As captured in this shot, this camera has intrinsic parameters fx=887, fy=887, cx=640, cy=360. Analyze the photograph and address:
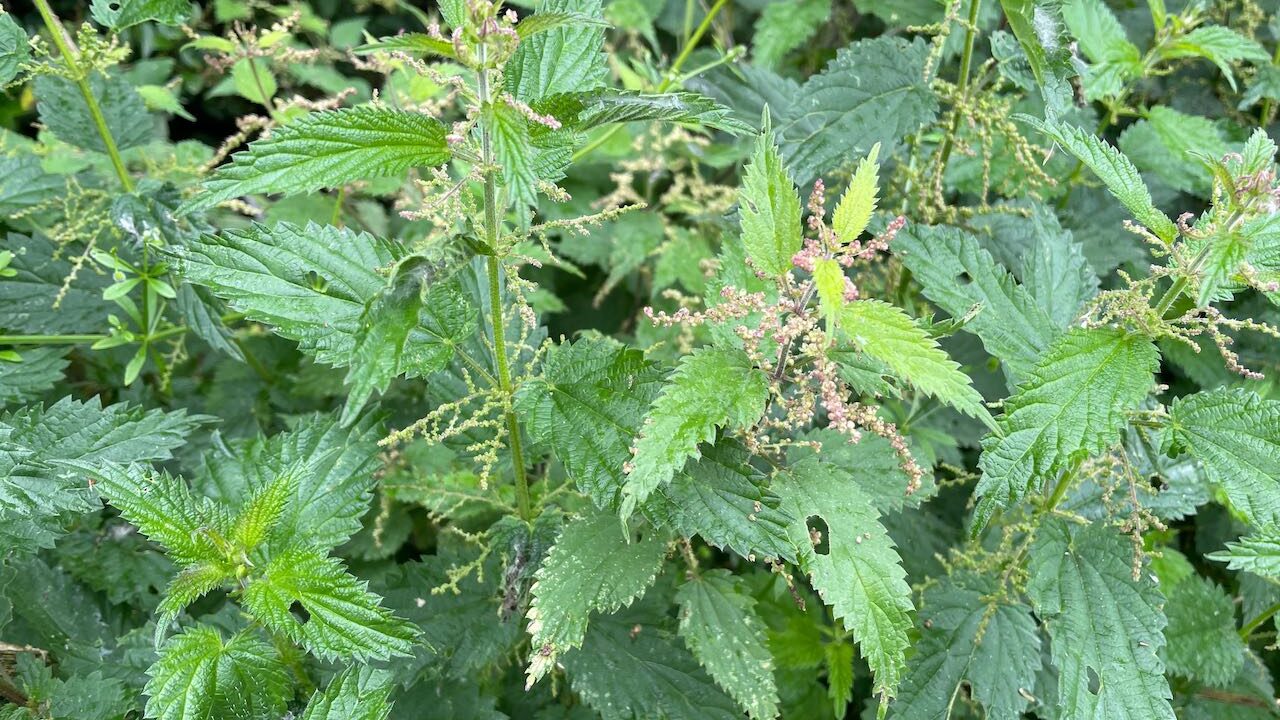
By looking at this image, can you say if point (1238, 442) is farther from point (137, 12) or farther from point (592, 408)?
point (137, 12)

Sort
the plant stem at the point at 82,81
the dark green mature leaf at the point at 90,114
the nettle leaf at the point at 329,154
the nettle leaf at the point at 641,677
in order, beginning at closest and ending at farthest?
the nettle leaf at the point at 329,154 < the nettle leaf at the point at 641,677 < the plant stem at the point at 82,81 < the dark green mature leaf at the point at 90,114

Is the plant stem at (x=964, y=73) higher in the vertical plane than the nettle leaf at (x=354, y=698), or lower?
higher

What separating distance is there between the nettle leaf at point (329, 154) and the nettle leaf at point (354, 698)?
853 millimetres

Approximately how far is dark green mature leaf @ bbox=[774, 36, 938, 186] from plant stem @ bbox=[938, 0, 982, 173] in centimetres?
10

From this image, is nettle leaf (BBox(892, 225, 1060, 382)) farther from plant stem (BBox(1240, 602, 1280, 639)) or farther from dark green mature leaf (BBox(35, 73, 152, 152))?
dark green mature leaf (BBox(35, 73, 152, 152))

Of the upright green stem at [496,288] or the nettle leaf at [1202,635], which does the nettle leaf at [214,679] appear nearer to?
the upright green stem at [496,288]

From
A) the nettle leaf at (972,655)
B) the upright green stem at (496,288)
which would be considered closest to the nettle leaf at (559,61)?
the upright green stem at (496,288)

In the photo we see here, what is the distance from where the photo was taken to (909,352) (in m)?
1.40

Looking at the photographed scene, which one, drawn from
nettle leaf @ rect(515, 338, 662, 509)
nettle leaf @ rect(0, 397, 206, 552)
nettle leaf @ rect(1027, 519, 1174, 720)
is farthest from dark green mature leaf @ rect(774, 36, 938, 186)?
nettle leaf @ rect(0, 397, 206, 552)

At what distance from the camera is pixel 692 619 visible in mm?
1785

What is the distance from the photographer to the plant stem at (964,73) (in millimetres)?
2141

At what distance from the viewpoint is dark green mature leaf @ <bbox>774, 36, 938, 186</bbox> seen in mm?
2127

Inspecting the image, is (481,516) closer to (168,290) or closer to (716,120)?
(168,290)

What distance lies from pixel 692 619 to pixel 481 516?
2.57 ft
